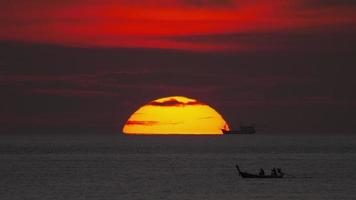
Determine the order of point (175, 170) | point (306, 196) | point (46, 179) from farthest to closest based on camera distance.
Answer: point (175, 170) < point (46, 179) < point (306, 196)

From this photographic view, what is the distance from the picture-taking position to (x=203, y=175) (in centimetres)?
10769

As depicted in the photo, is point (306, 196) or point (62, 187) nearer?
point (306, 196)

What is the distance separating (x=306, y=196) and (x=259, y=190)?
6108 millimetres

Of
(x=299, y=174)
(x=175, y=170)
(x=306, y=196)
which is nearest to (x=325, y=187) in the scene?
(x=306, y=196)

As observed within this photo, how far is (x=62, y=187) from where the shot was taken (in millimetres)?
88312

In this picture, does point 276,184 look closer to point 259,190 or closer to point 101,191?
point 259,190

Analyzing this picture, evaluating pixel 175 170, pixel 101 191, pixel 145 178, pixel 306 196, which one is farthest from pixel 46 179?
pixel 306 196

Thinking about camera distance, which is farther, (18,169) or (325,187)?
(18,169)

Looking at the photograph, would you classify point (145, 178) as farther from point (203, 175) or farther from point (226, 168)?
point (226, 168)

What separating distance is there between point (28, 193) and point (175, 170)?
4149 cm

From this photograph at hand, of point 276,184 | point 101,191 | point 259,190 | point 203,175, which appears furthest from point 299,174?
point 101,191

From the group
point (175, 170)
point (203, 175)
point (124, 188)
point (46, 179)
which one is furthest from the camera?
point (175, 170)

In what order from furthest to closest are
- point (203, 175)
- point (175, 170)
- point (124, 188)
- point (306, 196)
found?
point (175, 170) → point (203, 175) → point (124, 188) → point (306, 196)

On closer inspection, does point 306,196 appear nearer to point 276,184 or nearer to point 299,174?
point 276,184
